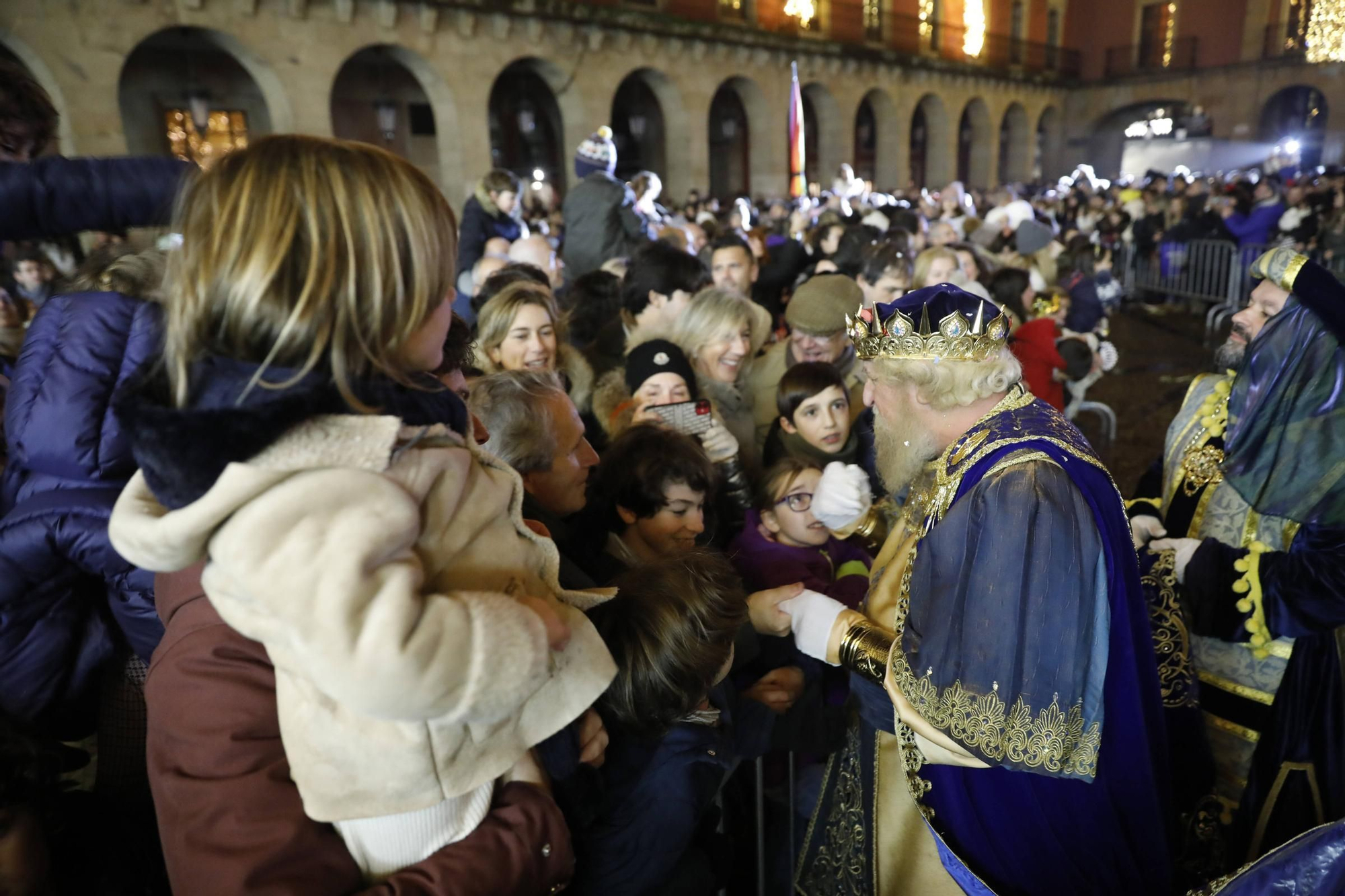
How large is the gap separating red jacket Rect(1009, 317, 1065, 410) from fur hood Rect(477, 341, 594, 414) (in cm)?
264

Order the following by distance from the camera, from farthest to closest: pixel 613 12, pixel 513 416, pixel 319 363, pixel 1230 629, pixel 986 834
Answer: pixel 613 12, pixel 1230 629, pixel 513 416, pixel 986 834, pixel 319 363

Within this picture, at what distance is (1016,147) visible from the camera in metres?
34.6

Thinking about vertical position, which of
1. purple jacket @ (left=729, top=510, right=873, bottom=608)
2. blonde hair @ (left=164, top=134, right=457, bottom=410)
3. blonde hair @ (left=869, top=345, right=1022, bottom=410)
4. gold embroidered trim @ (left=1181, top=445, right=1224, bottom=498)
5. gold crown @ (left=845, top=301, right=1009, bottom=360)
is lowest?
purple jacket @ (left=729, top=510, right=873, bottom=608)

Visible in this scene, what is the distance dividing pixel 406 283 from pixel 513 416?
1.28 m

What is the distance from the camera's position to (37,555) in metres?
1.87

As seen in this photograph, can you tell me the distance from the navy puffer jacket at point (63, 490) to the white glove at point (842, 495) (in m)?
1.95

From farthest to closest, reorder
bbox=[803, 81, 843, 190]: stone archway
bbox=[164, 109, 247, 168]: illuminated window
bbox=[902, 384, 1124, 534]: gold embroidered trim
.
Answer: bbox=[803, 81, 843, 190]: stone archway
bbox=[164, 109, 247, 168]: illuminated window
bbox=[902, 384, 1124, 534]: gold embroidered trim

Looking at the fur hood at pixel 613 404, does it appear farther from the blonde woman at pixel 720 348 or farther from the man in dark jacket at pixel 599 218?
the man in dark jacket at pixel 599 218

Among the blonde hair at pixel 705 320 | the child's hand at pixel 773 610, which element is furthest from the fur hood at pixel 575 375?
the child's hand at pixel 773 610

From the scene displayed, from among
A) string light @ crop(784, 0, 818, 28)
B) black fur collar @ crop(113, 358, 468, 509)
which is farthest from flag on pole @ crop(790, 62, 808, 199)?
black fur collar @ crop(113, 358, 468, 509)

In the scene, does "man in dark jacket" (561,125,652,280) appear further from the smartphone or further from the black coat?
the black coat

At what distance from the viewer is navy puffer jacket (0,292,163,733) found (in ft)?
6.03

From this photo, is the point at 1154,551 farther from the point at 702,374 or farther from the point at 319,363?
the point at 319,363

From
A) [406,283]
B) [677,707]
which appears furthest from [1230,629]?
[406,283]
